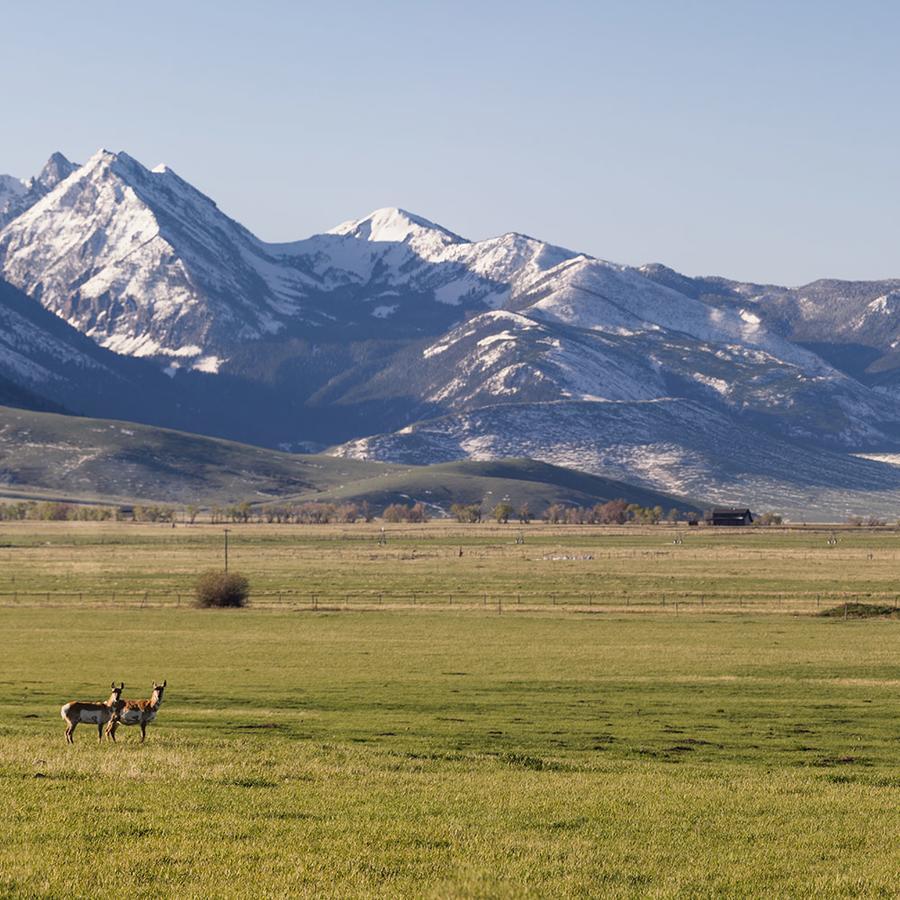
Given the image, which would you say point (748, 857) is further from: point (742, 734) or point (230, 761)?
point (742, 734)

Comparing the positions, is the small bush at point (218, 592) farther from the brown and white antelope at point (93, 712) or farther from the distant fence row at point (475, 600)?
the brown and white antelope at point (93, 712)

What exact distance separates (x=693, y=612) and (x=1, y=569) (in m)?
87.5

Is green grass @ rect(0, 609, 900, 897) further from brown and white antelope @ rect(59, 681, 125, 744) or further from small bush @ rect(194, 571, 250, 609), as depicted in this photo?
small bush @ rect(194, 571, 250, 609)

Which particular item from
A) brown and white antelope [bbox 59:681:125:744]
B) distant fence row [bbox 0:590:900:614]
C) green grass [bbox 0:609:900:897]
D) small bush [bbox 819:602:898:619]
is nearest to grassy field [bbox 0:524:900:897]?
green grass [bbox 0:609:900:897]

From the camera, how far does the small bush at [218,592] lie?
364 feet

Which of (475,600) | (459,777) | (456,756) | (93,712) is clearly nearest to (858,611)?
(475,600)

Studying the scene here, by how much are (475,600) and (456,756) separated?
3232 inches

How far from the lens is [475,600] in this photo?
117 metres

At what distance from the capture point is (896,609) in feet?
336

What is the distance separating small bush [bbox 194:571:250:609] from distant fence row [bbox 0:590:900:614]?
4.87 ft

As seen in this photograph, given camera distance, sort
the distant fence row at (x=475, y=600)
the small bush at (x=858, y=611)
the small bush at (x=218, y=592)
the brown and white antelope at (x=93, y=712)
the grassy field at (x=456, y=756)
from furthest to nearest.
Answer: the small bush at (x=218, y=592)
the distant fence row at (x=475, y=600)
the small bush at (x=858, y=611)
the brown and white antelope at (x=93, y=712)
the grassy field at (x=456, y=756)

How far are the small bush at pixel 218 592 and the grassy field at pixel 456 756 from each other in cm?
731

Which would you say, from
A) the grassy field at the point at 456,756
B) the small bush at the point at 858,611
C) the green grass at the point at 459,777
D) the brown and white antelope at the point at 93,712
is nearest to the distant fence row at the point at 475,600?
the small bush at the point at 858,611

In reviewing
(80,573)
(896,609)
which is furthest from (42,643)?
(80,573)
